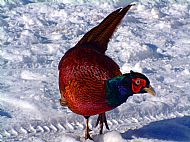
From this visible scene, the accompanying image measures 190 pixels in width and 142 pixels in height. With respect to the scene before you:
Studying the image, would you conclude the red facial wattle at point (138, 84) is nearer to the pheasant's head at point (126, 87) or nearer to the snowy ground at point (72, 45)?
the pheasant's head at point (126, 87)

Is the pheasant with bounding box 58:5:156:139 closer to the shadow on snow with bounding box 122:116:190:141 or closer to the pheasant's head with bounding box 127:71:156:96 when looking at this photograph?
the pheasant's head with bounding box 127:71:156:96

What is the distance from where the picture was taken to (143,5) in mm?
6090

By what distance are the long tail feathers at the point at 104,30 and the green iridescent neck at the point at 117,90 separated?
1.33ft

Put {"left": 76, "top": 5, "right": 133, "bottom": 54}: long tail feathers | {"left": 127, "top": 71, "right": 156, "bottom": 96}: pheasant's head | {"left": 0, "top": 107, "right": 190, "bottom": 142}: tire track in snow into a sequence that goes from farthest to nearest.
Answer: {"left": 0, "top": 107, "right": 190, "bottom": 142}: tire track in snow, {"left": 76, "top": 5, "right": 133, "bottom": 54}: long tail feathers, {"left": 127, "top": 71, "right": 156, "bottom": 96}: pheasant's head

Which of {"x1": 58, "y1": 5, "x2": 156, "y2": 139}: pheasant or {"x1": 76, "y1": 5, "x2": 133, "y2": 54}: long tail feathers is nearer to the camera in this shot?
{"x1": 58, "y1": 5, "x2": 156, "y2": 139}: pheasant

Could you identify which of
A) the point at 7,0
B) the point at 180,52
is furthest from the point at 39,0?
the point at 180,52

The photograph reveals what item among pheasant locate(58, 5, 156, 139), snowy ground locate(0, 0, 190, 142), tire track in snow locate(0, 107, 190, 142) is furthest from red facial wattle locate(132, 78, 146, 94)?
tire track in snow locate(0, 107, 190, 142)

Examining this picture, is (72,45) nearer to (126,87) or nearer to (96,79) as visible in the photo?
(96,79)

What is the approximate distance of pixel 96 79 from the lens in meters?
2.87

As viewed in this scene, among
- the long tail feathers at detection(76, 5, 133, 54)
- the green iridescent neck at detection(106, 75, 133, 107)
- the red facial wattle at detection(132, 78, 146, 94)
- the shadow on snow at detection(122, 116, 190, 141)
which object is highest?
the long tail feathers at detection(76, 5, 133, 54)

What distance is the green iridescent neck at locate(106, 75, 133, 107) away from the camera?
277 centimetres

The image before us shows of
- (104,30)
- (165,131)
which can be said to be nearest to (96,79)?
(104,30)

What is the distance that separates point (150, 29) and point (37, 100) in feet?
6.67

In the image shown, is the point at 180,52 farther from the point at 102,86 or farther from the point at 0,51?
the point at 102,86
